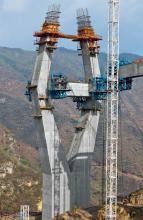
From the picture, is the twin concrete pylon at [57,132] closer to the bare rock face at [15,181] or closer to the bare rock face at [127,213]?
the bare rock face at [127,213]

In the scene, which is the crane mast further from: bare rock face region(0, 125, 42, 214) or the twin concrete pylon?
bare rock face region(0, 125, 42, 214)

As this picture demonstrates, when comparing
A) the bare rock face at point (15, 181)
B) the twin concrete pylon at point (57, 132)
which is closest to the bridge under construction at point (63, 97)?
the twin concrete pylon at point (57, 132)

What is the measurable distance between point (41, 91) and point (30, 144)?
4860 inches

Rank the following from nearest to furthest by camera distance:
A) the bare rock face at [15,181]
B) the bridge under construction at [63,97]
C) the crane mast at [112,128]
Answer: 1. the crane mast at [112,128]
2. the bridge under construction at [63,97]
3. the bare rock face at [15,181]

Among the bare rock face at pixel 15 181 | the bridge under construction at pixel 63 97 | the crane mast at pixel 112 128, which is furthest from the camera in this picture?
the bare rock face at pixel 15 181

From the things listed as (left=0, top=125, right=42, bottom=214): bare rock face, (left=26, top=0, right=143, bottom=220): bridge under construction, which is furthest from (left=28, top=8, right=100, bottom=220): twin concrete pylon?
(left=0, top=125, right=42, bottom=214): bare rock face

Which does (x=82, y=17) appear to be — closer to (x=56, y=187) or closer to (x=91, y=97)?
(x=91, y=97)

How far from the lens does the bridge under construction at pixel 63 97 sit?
2243 inches

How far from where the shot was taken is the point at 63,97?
57656mm

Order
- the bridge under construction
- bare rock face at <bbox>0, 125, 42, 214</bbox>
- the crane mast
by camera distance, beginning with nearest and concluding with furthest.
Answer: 1. the crane mast
2. the bridge under construction
3. bare rock face at <bbox>0, 125, 42, 214</bbox>

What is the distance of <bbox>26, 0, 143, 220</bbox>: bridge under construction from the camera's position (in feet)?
187

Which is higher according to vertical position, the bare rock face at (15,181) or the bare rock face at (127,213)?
the bare rock face at (15,181)

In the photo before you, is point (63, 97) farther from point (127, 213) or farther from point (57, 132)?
point (127, 213)

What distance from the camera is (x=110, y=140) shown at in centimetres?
4547
